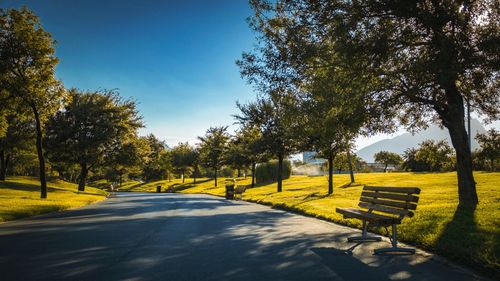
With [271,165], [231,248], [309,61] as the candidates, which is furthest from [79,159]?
[231,248]

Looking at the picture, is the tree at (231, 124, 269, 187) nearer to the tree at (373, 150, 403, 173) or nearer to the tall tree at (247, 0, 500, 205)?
the tall tree at (247, 0, 500, 205)

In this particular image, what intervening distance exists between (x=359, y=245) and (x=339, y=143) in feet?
66.5

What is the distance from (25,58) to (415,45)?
22.2m

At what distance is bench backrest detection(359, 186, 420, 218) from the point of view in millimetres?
7773

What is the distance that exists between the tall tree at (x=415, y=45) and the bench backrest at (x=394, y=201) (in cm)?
345

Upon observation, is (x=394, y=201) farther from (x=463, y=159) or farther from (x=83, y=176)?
(x=83, y=176)

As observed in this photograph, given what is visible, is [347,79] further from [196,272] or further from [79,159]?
[79,159]

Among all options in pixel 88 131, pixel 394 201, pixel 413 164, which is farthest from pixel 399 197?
pixel 413 164

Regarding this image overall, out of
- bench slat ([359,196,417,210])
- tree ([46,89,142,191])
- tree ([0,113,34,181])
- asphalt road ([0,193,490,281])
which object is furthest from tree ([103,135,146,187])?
bench slat ([359,196,417,210])

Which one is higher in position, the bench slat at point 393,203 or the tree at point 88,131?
the tree at point 88,131

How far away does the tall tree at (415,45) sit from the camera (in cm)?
1066

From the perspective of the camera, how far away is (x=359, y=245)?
8500 mm

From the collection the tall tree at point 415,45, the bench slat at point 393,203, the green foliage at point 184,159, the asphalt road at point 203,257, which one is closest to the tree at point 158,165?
the green foliage at point 184,159

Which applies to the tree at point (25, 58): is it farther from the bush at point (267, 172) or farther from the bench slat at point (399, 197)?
the bush at point (267, 172)
